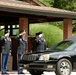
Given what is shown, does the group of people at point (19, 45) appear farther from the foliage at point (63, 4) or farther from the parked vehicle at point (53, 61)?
the foliage at point (63, 4)

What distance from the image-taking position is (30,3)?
23703 millimetres

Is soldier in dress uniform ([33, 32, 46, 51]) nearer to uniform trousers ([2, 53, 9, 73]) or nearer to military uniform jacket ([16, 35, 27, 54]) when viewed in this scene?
military uniform jacket ([16, 35, 27, 54])

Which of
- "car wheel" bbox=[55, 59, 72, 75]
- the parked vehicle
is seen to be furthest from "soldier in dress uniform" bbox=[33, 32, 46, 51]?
"car wheel" bbox=[55, 59, 72, 75]

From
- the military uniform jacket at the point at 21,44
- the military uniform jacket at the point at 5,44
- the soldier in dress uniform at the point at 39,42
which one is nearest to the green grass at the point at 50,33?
the soldier in dress uniform at the point at 39,42

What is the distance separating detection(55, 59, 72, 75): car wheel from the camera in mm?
15875

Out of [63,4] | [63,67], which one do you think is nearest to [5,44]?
[63,67]

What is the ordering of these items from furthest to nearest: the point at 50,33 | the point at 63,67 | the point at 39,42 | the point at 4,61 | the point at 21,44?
the point at 50,33 < the point at 39,42 < the point at 21,44 < the point at 4,61 < the point at 63,67

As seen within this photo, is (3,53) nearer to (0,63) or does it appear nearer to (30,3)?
(0,63)

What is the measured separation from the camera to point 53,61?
52.1 feet

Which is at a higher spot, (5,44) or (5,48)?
(5,44)

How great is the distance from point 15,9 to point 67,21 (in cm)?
417

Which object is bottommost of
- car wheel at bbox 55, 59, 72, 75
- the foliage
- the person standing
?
car wheel at bbox 55, 59, 72, 75

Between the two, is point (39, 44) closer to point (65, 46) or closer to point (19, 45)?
point (19, 45)

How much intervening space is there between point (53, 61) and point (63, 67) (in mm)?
508
